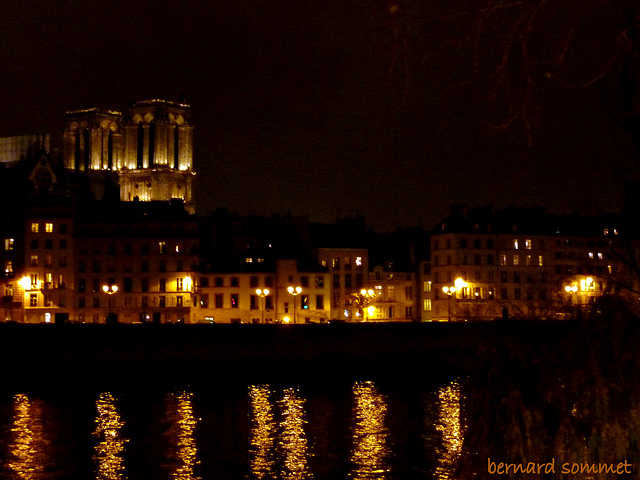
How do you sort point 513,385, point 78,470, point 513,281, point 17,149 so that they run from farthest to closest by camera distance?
point 17,149
point 513,281
point 78,470
point 513,385

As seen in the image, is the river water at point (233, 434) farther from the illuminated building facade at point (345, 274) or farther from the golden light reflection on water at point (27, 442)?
the illuminated building facade at point (345, 274)

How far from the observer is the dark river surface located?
42.7 feet

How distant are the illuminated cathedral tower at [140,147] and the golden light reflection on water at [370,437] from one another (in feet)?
334

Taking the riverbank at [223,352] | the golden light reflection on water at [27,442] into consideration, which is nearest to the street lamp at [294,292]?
the riverbank at [223,352]

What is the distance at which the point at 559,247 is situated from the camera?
263ft

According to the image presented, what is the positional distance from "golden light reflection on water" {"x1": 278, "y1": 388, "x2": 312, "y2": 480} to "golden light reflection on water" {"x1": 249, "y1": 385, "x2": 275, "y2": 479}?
1.15 ft

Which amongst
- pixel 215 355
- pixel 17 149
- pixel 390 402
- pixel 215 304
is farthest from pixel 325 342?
pixel 17 149

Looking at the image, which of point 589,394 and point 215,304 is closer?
point 589,394

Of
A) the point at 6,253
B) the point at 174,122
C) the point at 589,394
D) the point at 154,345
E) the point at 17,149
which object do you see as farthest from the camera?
the point at 174,122

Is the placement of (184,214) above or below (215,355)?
above

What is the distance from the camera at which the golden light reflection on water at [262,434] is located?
26.4 metres

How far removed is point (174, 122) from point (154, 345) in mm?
104407

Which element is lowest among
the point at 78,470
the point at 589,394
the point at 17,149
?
the point at 78,470

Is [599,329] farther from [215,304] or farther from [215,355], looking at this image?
[215,304]
